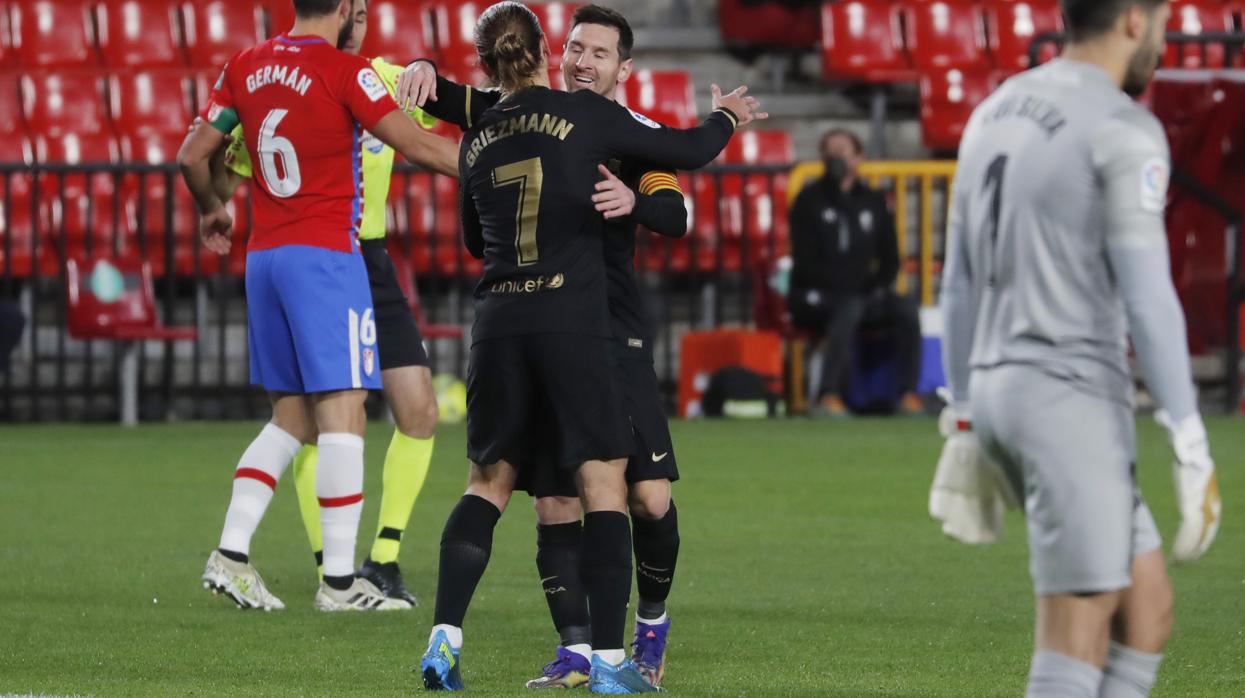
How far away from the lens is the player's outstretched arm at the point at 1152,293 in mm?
3627

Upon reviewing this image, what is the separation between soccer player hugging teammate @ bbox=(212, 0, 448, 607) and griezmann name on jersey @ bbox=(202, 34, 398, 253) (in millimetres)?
399

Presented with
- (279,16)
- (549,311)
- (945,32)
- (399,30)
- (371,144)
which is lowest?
(549,311)

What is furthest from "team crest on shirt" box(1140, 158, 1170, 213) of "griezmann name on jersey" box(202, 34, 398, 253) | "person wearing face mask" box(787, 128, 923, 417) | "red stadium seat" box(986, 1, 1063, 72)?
"red stadium seat" box(986, 1, 1063, 72)

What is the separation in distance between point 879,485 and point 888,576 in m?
3.16

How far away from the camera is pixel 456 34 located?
18188mm

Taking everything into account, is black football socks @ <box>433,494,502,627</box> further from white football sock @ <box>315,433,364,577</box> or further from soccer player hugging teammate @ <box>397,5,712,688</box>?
white football sock @ <box>315,433,364,577</box>

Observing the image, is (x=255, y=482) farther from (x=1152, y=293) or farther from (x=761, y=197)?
(x=761, y=197)

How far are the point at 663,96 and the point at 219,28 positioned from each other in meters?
3.85

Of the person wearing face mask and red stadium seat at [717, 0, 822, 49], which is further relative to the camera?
red stadium seat at [717, 0, 822, 49]

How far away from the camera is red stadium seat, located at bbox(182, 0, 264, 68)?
17781 mm

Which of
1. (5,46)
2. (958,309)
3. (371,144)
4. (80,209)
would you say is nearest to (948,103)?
(80,209)

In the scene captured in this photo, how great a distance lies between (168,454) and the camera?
12781mm

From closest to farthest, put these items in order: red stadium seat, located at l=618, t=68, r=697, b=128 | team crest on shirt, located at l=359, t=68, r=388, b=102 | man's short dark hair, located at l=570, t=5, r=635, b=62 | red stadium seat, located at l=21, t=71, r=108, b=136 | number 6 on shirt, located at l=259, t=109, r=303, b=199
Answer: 1. man's short dark hair, located at l=570, t=5, r=635, b=62
2. team crest on shirt, located at l=359, t=68, r=388, b=102
3. number 6 on shirt, located at l=259, t=109, r=303, b=199
4. red stadium seat, located at l=21, t=71, r=108, b=136
5. red stadium seat, located at l=618, t=68, r=697, b=128

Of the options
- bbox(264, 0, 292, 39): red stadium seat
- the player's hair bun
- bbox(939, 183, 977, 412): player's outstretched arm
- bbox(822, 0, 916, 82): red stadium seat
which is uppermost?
bbox(264, 0, 292, 39): red stadium seat
